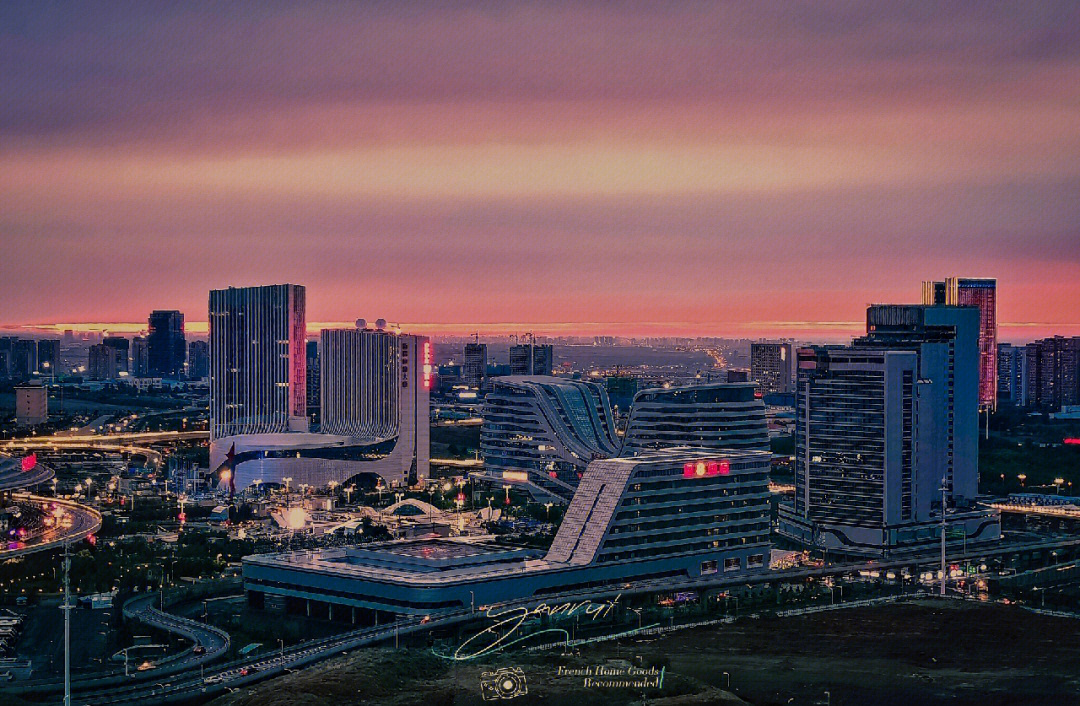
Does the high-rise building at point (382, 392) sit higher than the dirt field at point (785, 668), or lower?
higher

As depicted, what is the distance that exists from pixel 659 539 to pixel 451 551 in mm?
9478

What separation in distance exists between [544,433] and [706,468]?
33.0 metres

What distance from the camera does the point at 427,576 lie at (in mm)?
63594

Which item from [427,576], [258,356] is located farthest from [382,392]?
[427,576]

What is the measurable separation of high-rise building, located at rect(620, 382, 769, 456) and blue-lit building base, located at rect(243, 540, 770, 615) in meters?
26.4

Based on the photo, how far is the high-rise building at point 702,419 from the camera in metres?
97.4

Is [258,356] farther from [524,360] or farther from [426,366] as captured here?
[524,360]

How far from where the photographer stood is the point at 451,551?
225ft

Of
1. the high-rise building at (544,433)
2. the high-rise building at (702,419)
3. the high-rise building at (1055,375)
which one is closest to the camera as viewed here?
the high-rise building at (702,419)

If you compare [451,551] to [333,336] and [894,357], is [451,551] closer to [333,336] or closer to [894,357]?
[894,357]

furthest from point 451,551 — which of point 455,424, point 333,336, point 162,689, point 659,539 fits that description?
point 455,424

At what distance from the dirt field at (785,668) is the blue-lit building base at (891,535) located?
19259 millimetres

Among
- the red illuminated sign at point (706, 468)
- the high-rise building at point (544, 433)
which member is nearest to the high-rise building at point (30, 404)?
the high-rise building at point (544, 433)

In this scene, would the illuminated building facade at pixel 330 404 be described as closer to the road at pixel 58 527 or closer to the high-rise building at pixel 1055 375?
the road at pixel 58 527
